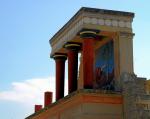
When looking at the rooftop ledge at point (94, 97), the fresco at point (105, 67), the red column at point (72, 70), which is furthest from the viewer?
the red column at point (72, 70)

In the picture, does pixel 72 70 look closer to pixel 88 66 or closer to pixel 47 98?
pixel 88 66

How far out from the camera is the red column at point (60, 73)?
36.5m

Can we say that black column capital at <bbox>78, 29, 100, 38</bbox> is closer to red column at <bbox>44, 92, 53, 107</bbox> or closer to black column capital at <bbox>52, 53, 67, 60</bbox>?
black column capital at <bbox>52, 53, 67, 60</bbox>

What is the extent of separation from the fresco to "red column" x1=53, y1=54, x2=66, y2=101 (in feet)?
10.3

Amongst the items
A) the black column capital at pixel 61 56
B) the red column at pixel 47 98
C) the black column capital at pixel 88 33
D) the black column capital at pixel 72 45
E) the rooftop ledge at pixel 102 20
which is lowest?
the red column at pixel 47 98

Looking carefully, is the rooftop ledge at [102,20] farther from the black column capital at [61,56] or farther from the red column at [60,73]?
the red column at [60,73]

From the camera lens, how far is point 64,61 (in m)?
37.6

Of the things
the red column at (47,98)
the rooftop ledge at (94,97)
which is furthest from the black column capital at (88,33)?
the red column at (47,98)

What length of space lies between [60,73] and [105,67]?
Result: 4.52m

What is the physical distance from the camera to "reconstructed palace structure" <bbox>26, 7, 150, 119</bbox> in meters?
28.6

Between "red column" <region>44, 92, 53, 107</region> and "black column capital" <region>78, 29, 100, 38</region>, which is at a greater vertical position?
"black column capital" <region>78, 29, 100, 38</region>

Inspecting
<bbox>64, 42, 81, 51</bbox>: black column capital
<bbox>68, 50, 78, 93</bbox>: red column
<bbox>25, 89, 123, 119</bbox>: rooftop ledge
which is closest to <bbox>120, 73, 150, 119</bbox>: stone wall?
<bbox>25, 89, 123, 119</bbox>: rooftop ledge

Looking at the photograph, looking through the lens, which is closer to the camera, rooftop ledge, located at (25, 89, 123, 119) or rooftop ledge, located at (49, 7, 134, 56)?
rooftop ledge, located at (25, 89, 123, 119)

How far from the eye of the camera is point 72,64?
3428cm
